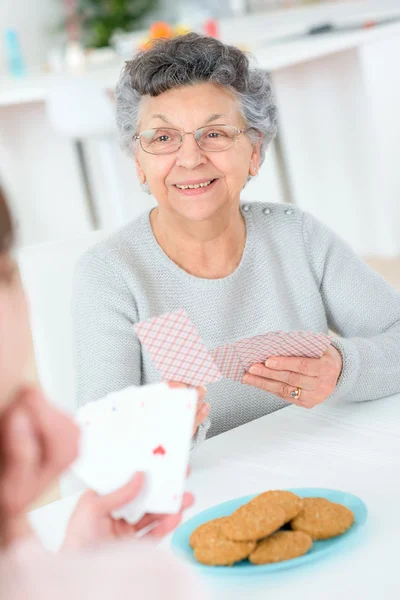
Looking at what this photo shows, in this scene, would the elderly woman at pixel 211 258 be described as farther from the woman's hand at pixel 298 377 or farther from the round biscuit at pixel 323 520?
the round biscuit at pixel 323 520

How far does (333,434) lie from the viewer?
1.39 metres

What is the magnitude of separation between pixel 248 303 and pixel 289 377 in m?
0.36

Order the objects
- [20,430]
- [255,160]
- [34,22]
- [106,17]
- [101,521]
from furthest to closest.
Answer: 1. [34,22]
2. [106,17]
3. [255,160]
4. [101,521]
5. [20,430]

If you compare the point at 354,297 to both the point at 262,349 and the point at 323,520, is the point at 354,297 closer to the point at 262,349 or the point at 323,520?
the point at 262,349

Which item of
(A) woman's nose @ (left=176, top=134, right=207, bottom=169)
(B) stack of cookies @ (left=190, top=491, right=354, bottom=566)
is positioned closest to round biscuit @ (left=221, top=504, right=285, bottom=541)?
(B) stack of cookies @ (left=190, top=491, right=354, bottom=566)

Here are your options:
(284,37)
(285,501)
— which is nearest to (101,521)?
(285,501)

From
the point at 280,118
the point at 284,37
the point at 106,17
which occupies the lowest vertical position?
the point at 280,118

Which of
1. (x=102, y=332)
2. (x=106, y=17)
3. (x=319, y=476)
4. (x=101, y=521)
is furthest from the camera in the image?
(x=106, y=17)

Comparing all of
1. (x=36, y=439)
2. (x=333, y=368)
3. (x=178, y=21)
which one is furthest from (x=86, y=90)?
(x=36, y=439)

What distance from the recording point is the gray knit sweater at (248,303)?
1.60m

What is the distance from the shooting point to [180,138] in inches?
69.5

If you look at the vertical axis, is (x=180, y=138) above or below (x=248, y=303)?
above

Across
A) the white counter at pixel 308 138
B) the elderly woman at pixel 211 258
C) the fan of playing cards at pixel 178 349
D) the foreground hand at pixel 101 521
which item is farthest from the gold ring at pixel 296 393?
the white counter at pixel 308 138

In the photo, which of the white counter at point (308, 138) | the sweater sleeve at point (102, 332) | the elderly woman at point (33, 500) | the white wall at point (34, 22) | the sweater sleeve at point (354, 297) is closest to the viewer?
the elderly woman at point (33, 500)
